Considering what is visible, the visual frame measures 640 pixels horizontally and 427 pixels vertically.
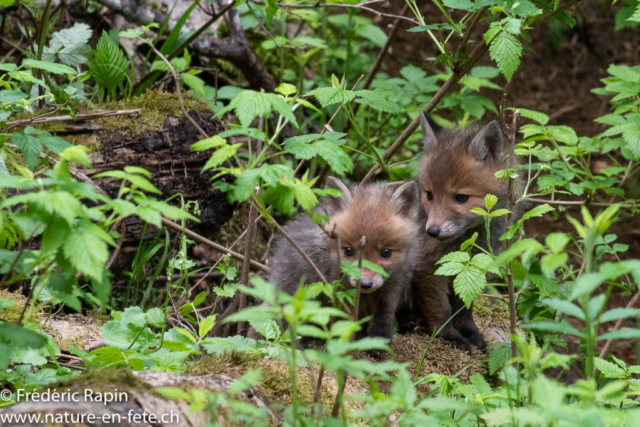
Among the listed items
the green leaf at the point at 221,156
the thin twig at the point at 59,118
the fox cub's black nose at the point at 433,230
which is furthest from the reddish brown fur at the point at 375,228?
the thin twig at the point at 59,118

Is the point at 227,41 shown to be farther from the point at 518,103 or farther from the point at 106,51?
the point at 518,103

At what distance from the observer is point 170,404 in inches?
82.3

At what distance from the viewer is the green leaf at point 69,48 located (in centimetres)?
441

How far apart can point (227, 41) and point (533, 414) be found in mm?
4845

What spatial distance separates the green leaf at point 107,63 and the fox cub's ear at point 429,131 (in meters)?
2.47

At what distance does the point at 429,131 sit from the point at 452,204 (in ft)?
2.11

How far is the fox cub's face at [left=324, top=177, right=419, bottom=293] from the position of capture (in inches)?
143

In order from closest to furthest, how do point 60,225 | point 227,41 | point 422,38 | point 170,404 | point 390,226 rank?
point 60,225, point 170,404, point 390,226, point 227,41, point 422,38

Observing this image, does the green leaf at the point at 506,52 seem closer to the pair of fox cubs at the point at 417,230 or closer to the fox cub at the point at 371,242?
the pair of fox cubs at the point at 417,230

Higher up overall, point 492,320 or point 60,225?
point 60,225

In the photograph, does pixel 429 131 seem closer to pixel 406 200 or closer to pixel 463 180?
pixel 463 180

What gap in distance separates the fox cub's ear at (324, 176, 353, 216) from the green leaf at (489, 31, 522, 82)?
124 cm

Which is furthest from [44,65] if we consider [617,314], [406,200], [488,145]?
[488,145]

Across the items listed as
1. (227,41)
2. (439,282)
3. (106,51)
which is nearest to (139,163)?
(106,51)
